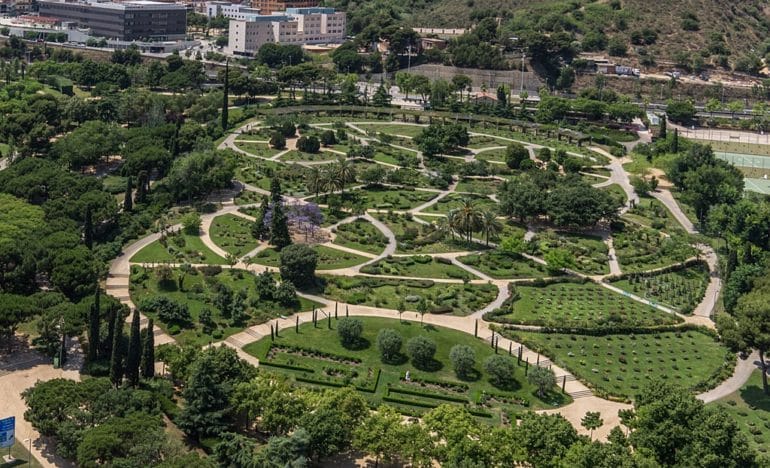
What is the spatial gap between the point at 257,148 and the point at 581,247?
54439 mm

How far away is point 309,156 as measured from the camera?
118m

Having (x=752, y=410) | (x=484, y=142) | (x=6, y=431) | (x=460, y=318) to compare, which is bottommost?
(x=752, y=410)

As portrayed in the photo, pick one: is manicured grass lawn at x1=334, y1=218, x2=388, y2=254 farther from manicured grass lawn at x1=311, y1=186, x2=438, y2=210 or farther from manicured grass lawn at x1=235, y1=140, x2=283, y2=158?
manicured grass lawn at x1=235, y1=140, x2=283, y2=158

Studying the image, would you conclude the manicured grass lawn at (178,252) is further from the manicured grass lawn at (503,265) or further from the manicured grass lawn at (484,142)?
the manicured grass lawn at (484,142)

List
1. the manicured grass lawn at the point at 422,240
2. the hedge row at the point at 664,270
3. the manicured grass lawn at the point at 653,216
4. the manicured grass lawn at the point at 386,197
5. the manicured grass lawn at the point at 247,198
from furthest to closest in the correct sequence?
1. the manicured grass lawn at the point at 386,197
2. the manicured grass lawn at the point at 247,198
3. the manicured grass lawn at the point at 653,216
4. the manicured grass lawn at the point at 422,240
5. the hedge row at the point at 664,270

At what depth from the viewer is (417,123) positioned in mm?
142875

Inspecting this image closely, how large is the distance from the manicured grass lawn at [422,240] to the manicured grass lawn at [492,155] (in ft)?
102

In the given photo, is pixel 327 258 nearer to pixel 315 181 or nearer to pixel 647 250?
pixel 315 181

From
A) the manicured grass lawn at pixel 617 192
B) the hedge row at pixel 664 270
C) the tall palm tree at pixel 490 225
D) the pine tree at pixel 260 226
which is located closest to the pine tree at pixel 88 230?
the pine tree at pixel 260 226

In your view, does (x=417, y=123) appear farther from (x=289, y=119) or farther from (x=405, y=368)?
(x=405, y=368)

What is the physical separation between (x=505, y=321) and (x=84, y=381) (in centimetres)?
3557

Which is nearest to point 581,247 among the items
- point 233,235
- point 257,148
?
point 233,235

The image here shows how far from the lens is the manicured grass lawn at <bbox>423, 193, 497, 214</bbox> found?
326 ft

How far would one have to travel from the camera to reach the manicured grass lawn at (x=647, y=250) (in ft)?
284
